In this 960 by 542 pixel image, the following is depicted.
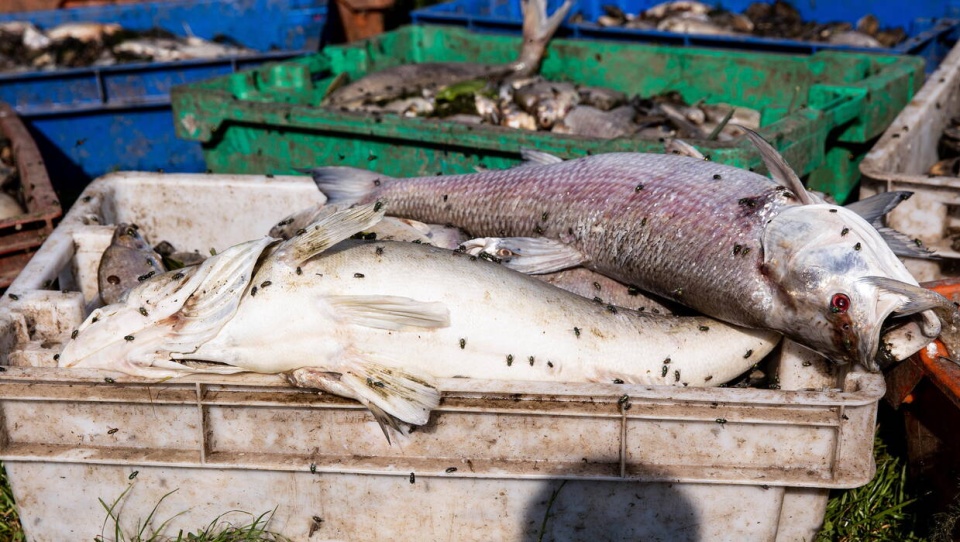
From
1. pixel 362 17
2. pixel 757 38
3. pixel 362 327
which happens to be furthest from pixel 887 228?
pixel 362 17

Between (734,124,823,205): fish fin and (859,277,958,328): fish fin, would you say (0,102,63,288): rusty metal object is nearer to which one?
(734,124,823,205): fish fin

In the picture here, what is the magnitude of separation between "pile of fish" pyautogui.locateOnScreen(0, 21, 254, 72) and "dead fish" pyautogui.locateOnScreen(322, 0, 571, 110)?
276 centimetres

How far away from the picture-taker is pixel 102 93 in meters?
7.89

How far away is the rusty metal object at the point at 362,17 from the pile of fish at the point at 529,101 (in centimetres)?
272

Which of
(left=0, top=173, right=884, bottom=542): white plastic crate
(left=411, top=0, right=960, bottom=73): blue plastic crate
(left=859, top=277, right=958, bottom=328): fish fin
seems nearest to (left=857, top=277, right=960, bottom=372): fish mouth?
(left=859, top=277, right=958, bottom=328): fish fin

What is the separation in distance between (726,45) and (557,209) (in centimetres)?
412

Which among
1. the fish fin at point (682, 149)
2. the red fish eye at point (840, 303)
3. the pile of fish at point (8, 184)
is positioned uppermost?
the fish fin at point (682, 149)

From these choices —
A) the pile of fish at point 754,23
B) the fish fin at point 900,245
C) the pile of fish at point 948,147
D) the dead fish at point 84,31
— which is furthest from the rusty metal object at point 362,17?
the fish fin at point 900,245

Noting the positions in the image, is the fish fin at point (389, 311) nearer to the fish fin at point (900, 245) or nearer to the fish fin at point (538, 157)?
the fish fin at point (538, 157)

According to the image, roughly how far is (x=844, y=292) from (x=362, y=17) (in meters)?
7.89

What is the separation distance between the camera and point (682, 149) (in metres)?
4.15

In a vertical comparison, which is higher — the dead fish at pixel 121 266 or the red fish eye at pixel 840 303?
the red fish eye at pixel 840 303

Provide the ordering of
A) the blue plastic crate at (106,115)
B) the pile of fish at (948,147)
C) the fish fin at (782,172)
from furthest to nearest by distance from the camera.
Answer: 1. the blue plastic crate at (106,115)
2. the pile of fish at (948,147)
3. the fish fin at (782,172)

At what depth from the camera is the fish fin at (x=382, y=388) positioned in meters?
2.94
